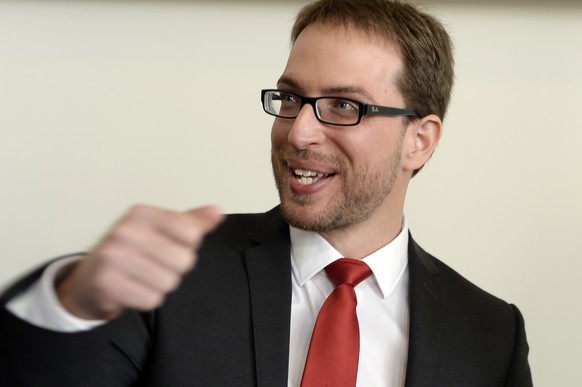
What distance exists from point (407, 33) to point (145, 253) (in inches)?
35.3

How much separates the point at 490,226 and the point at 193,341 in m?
0.82

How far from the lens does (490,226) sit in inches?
78.4

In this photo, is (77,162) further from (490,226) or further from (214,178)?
(490,226)

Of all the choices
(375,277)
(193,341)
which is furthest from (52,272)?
(375,277)

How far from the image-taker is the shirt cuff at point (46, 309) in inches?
40.0

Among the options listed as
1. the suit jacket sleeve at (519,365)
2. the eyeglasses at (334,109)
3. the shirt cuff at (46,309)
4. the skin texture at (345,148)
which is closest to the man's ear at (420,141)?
the skin texture at (345,148)

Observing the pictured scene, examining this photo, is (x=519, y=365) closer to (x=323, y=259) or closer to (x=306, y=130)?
(x=323, y=259)

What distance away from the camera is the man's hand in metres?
0.88

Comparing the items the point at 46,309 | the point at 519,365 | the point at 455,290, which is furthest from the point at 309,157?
the point at 46,309

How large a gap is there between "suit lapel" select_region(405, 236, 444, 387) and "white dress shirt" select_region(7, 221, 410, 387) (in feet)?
0.10

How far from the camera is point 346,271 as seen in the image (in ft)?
5.11

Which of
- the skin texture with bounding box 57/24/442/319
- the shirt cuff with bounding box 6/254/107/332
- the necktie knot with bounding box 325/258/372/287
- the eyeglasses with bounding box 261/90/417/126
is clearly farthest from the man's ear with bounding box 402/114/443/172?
the shirt cuff with bounding box 6/254/107/332

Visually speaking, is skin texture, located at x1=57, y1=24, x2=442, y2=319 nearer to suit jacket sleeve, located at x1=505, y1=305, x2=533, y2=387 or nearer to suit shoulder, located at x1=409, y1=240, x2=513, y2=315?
suit shoulder, located at x1=409, y1=240, x2=513, y2=315

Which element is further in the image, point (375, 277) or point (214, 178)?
point (214, 178)
